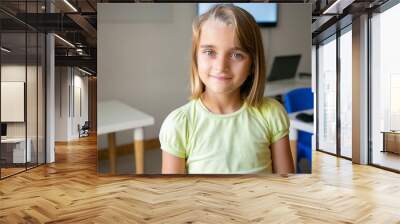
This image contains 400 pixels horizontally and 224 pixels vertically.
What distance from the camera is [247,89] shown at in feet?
18.3

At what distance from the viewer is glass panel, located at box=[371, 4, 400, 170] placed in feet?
24.6

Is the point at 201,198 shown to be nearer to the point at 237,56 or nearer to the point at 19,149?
the point at 237,56

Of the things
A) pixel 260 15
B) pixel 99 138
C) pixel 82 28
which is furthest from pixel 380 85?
pixel 82 28

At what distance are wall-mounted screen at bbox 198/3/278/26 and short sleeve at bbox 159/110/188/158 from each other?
1443 mm

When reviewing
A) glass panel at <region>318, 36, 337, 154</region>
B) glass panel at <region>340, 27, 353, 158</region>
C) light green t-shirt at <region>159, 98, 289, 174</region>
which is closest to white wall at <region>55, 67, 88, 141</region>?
glass panel at <region>318, 36, 337, 154</region>

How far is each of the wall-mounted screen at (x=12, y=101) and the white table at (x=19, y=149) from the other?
34 centimetres

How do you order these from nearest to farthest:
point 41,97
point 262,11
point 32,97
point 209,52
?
point 209,52 → point 262,11 → point 32,97 → point 41,97

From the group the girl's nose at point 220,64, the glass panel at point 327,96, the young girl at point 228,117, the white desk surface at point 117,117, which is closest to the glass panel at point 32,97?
the white desk surface at point 117,117

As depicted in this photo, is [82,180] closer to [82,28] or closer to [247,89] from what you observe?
[247,89]

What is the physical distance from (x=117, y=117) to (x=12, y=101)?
7.53 feet

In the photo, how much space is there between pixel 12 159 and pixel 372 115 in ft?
22.1

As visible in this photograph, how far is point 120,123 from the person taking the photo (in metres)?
5.87

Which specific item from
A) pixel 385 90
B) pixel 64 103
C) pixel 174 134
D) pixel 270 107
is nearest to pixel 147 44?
pixel 174 134

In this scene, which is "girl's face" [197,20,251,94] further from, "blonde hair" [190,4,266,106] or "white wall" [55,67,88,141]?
"white wall" [55,67,88,141]
